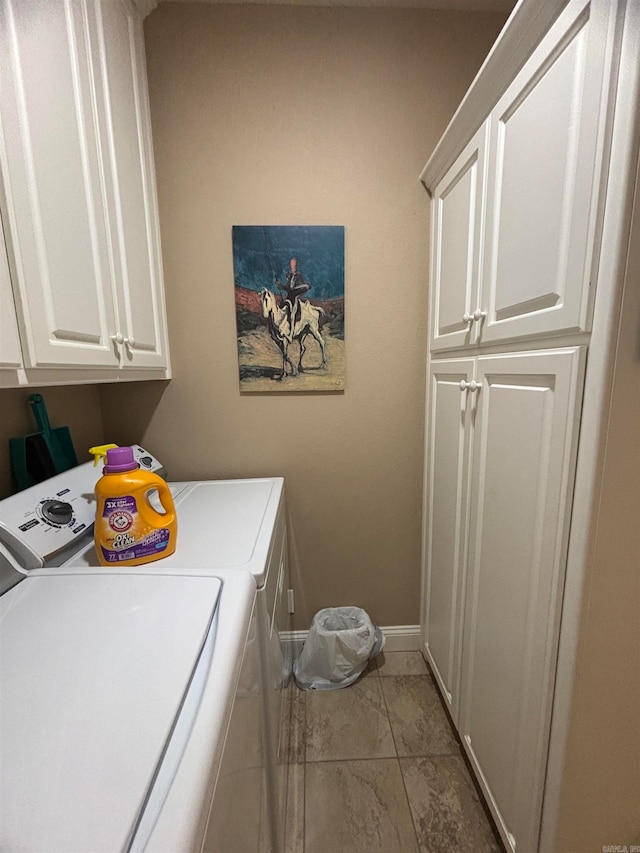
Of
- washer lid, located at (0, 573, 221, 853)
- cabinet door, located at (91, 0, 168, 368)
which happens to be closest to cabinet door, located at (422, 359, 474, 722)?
washer lid, located at (0, 573, 221, 853)

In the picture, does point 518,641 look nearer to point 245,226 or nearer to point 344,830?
point 344,830

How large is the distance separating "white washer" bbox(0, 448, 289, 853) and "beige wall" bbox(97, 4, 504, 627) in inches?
26.4

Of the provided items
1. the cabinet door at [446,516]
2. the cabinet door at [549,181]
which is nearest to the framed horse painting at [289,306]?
the cabinet door at [446,516]

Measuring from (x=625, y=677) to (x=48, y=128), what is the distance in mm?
1739

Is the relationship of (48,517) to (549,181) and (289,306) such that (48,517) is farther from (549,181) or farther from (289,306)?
(549,181)

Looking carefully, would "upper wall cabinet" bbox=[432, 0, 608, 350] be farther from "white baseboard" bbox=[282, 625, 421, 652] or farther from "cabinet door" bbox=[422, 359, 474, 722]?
"white baseboard" bbox=[282, 625, 421, 652]

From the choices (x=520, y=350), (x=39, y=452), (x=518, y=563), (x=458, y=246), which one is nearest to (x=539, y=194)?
(x=520, y=350)

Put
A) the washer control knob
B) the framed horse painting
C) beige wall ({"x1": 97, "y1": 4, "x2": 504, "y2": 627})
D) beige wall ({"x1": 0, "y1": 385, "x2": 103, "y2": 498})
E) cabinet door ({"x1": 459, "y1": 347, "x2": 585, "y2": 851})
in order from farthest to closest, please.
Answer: the framed horse painting → beige wall ({"x1": 97, "y1": 4, "x2": 504, "y2": 627}) → beige wall ({"x1": 0, "y1": 385, "x2": 103, "y2": 498}) → the washer control knob → cabinet door ({"x1": 459, "y1": 347, "x2": 585, "y2": 851})

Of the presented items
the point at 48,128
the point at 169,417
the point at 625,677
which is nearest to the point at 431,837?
the point at 625,677

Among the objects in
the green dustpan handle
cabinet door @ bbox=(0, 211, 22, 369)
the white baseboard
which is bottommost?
the white baseboard

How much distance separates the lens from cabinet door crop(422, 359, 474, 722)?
1.27m

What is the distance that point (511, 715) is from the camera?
3.20 ft

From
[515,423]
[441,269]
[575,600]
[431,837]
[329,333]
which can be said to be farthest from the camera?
[329,333]

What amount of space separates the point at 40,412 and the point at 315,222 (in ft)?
4.03
